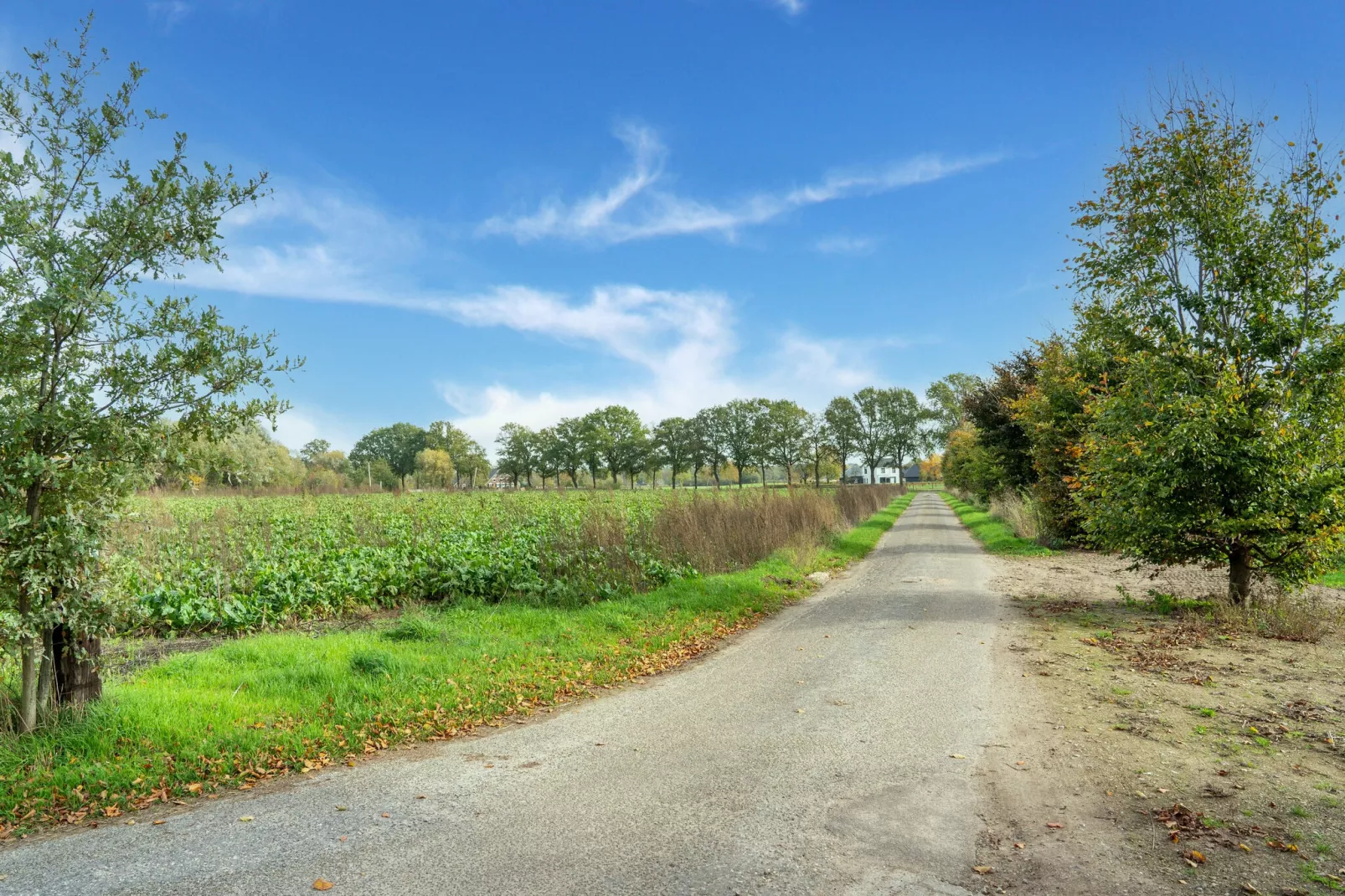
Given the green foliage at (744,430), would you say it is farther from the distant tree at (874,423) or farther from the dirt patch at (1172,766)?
the dirt patch at (1172,766)

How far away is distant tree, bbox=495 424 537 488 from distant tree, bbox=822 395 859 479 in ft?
135

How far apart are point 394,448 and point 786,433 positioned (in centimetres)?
6485

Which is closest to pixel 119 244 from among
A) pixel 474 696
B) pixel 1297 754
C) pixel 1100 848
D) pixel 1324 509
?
pixel 474 696

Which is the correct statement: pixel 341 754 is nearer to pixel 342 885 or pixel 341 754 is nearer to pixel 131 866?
pixel 131 866

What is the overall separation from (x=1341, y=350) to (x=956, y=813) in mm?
10277

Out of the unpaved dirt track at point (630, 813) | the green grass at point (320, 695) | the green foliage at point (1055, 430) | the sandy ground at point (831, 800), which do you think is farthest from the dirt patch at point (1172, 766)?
the green foliage at point (1055, 430)

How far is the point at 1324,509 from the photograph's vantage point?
10.1m

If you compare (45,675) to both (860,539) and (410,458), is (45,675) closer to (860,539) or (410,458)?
(860,539)

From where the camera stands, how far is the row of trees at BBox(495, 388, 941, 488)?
97.5m

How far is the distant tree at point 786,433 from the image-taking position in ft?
319

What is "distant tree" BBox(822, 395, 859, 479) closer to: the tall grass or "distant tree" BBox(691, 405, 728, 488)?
"distant tree" BBox(691, 405, 728, 488)

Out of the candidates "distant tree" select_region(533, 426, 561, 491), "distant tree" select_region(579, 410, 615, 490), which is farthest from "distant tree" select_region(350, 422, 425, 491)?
"distant tree" select_region(579, 410, 615, 490)

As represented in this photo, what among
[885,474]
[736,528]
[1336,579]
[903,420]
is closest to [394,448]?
[903,420]

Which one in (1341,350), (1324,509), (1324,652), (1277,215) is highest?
(1277,215)
